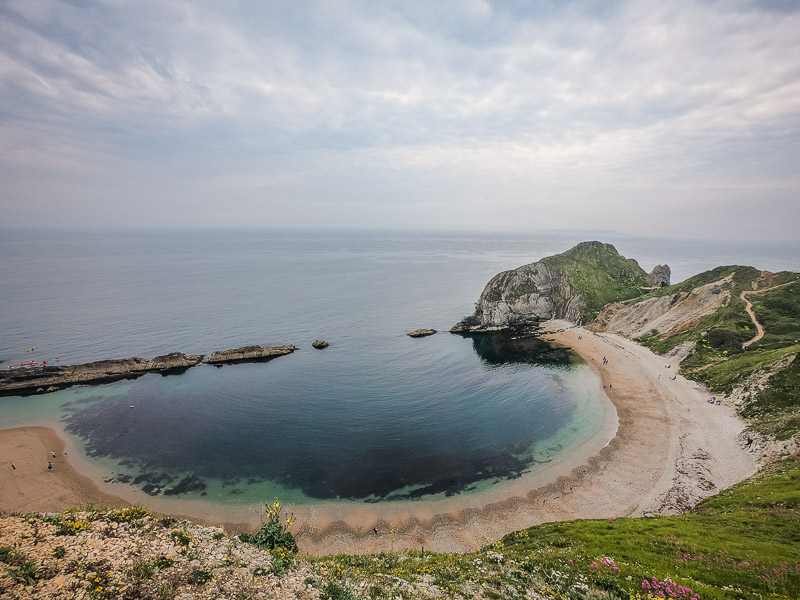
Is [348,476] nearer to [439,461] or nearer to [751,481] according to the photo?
[439,461]

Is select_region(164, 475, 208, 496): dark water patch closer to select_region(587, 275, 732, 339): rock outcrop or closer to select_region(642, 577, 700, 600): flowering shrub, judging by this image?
select_region(642, 577, 700, 600): flowering shrub

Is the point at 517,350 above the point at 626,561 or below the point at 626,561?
below

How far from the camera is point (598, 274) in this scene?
136 metres

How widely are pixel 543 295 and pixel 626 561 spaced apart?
109233 mm

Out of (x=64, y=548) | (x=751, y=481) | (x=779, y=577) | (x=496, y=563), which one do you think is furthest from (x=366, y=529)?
(x=751, y=481)

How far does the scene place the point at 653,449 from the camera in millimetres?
53812

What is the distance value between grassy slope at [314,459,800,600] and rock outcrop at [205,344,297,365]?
7333 centimetres

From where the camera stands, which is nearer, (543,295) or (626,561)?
(626,561)

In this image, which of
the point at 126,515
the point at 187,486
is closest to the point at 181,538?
the point at 126,515

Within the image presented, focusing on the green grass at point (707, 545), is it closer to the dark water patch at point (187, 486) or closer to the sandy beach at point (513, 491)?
the sandy beach at point (513, 491)

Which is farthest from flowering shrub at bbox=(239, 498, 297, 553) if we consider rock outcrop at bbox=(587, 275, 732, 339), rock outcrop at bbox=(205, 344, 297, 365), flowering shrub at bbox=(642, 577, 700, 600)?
rock outcrop at bbox=(587, 275, 732, 339)

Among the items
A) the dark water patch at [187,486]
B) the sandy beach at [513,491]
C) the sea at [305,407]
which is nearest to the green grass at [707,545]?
the sandy beach at [513,491]

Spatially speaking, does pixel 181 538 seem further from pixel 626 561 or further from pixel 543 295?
pixel 543 295

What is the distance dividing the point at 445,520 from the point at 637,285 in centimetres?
13849
